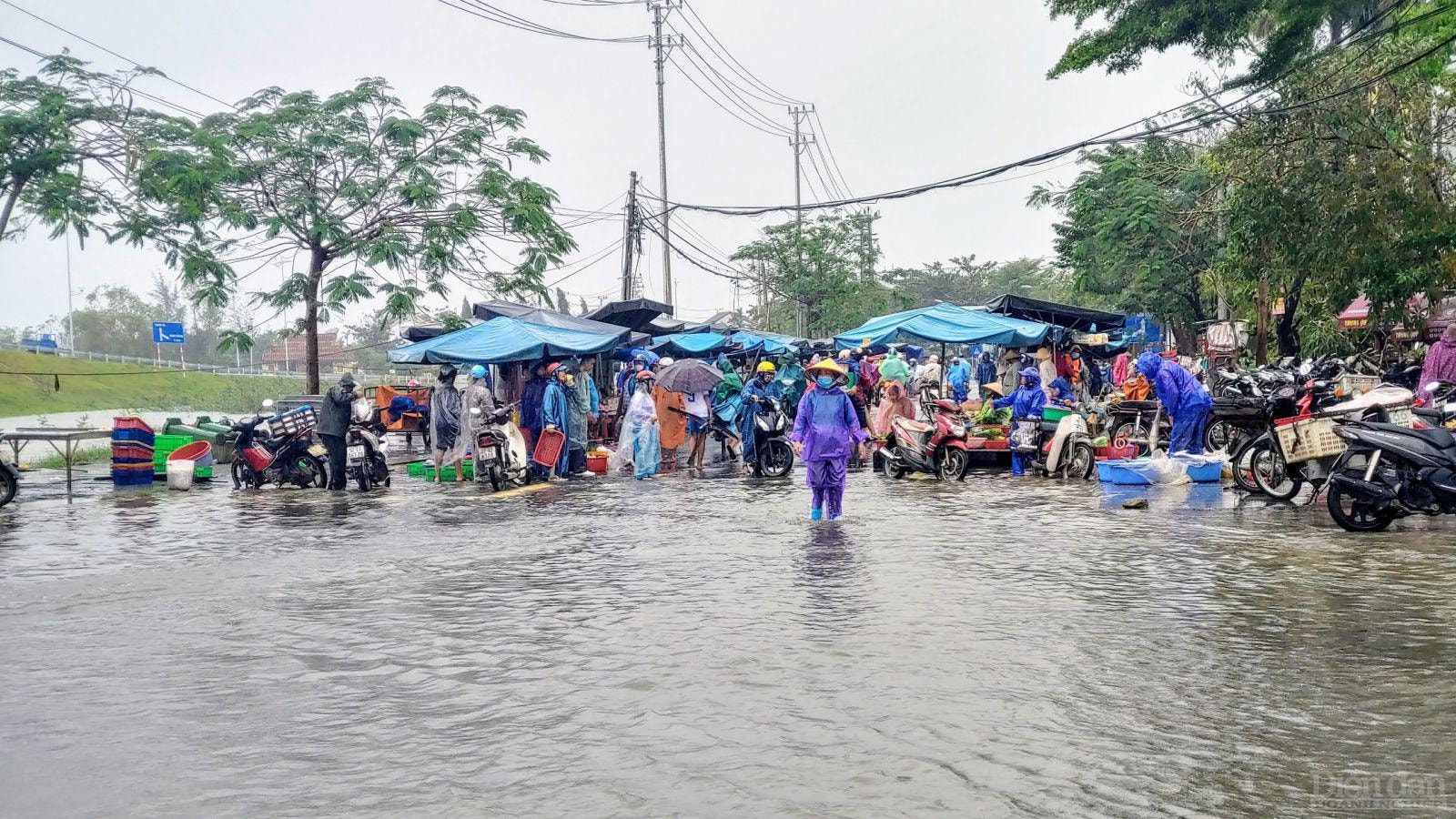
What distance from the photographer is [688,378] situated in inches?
771

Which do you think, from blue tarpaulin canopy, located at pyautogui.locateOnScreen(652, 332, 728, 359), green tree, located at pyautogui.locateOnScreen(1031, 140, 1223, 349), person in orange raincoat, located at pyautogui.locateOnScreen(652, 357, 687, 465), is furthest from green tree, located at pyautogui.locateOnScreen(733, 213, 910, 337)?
person in orange raincoat, located at pyautogui.locateOnScreen(652, 357, 687, 465)

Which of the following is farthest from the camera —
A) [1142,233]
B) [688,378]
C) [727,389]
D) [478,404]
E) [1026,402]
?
[1142,233]

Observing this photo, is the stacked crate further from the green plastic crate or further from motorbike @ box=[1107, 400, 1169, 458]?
motorbike @ box=[1107, 400, 1169, 458]

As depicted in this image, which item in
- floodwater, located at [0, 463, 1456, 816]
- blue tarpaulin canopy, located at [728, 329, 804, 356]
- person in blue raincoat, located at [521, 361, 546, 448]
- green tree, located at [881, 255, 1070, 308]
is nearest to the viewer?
floodwater, located at [0, 463, 1456, 816]

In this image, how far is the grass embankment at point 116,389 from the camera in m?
43.5

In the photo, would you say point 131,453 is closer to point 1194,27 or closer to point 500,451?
point 500,451

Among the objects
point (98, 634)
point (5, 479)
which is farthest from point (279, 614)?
point (5, 479)

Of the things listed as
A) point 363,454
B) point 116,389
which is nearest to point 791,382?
point 363,454

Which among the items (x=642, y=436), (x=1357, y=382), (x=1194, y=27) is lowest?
(x=642, y=436)

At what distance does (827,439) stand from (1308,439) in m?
4.78

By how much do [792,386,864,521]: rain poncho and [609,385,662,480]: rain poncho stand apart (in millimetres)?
6306

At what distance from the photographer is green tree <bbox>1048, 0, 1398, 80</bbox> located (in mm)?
14102

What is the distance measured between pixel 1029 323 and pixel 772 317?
42.7 metres

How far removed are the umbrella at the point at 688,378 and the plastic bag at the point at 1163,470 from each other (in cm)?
727
